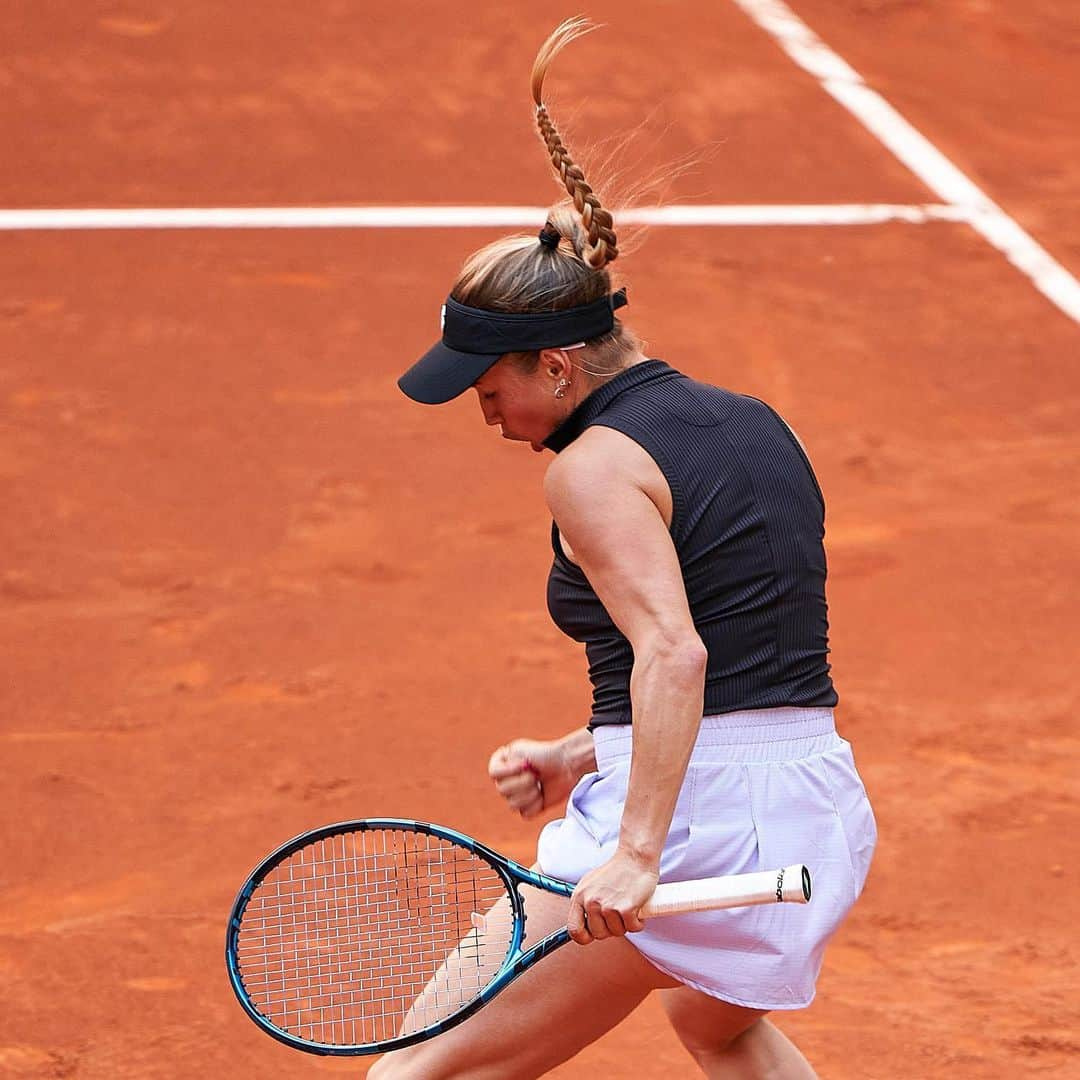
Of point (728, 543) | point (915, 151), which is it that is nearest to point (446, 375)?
point (728, 543)

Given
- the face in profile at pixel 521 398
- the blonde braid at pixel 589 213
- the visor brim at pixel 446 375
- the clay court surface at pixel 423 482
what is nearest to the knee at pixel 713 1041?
the clay court surface at pixel 423 482

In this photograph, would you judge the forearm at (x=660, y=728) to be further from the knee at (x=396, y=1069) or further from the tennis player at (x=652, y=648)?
the knee at (x=396, y=1069)

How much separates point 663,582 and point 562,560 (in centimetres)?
31

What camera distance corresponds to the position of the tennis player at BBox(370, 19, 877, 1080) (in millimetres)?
2600

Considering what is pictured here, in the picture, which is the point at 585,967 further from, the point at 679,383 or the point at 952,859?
the point at 952,859

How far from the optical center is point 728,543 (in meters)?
2.71

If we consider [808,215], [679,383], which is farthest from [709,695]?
[808,215]

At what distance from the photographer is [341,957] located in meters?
3.81

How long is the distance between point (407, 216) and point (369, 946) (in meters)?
5.42

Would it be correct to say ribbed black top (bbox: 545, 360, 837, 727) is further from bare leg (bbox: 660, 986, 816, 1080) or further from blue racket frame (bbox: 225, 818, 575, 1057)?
bare leg (bbox: 660, 986, 816, 1080)

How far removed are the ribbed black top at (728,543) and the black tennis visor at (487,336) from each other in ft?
0.35

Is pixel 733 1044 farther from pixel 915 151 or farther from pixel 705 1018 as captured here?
pixel 915 151

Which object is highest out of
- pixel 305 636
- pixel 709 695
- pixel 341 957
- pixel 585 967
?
pixel 709 695

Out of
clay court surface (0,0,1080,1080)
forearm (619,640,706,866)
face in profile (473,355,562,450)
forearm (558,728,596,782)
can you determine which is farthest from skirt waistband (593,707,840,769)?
clay court surface (0,0,1080,1080)
